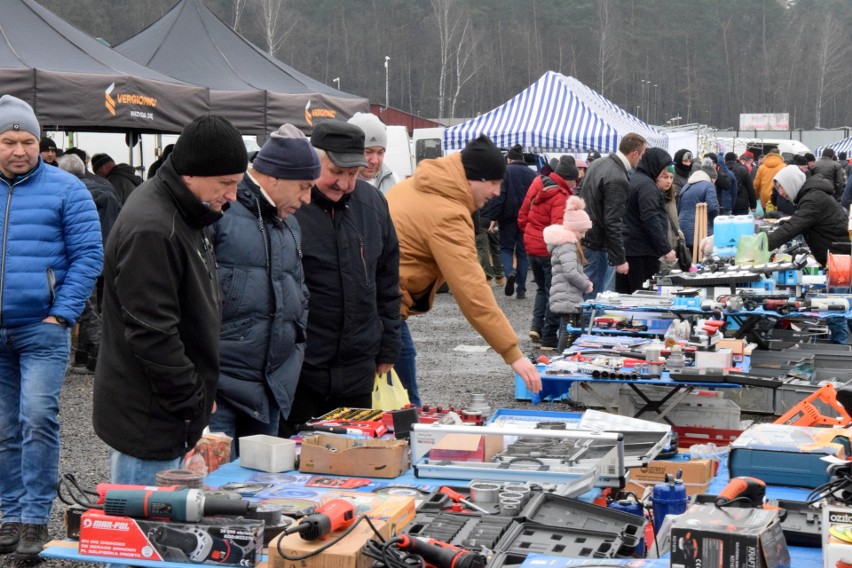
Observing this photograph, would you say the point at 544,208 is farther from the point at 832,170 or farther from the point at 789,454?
the point at 832,170

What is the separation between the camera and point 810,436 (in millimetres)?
3127

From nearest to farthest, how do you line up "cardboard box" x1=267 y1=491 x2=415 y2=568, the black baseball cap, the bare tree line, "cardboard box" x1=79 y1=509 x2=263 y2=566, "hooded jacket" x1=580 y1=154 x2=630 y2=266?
"cardboard box" x1=267 y1=491 x2=415 y2=568
"cardboard box" x1=79 y1=509 x2=263 y2=566
the black baseball cap
"hooded jacket" x1=580 y1=154 x2=630 y2=266
the bare tree line

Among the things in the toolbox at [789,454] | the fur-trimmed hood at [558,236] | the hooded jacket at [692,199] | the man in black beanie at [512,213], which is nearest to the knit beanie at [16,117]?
the toolbox at [789,454]

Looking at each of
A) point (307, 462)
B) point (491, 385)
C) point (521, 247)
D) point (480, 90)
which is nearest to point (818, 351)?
point (491, 385)

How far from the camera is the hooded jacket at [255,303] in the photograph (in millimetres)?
3506

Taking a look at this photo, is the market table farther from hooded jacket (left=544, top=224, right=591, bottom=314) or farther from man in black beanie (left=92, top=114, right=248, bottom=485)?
hooded jacket (left=544, top=224, right=591, bottom=314)

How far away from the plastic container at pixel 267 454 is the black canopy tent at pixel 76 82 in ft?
19.7

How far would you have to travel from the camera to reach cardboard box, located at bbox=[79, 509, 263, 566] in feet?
7.97

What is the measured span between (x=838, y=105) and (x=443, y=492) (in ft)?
218

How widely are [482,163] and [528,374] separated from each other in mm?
816

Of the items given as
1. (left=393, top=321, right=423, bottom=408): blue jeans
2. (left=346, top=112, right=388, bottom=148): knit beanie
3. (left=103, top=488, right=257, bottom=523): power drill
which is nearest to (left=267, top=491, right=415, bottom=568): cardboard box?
(left=103, top=488, right=257, bottom=523): power drill

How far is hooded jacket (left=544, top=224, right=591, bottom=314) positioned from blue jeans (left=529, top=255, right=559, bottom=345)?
0.82 meters

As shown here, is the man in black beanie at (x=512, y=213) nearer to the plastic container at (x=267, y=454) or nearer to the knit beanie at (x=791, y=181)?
the knit beanie at (x=791, y=181)

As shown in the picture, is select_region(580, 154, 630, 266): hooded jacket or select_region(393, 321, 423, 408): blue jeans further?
select_region(580, 154, 630, 266): hooded jacket
